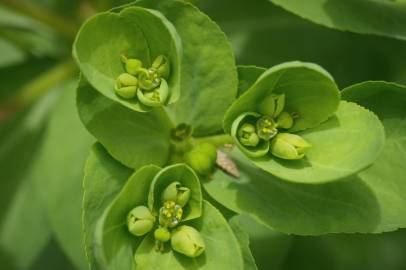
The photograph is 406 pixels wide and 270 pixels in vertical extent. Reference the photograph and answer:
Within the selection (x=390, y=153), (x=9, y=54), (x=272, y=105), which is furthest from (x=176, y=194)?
(x=9, y=54)

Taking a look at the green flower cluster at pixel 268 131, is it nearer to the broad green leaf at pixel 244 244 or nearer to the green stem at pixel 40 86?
the broad green leaf at pixel 244 244

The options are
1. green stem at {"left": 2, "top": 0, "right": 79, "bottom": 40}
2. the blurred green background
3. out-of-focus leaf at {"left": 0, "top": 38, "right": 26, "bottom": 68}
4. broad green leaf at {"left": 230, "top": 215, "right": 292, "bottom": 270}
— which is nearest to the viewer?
broad green leaf at {"left": 230, "top": 215, "right": 292, "bottom": 270}

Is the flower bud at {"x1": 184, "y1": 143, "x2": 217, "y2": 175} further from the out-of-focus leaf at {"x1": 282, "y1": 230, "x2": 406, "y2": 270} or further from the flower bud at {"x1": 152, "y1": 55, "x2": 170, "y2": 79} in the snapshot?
the out-of-focus leaf at {"x1": 282, "y1": 230, "x2": 406, "y2": 270}

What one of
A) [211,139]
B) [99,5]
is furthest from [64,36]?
[211,139]

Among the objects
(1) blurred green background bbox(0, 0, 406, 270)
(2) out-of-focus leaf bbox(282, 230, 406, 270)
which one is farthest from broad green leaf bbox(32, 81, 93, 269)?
(2) out-of-focus leaf bbox(282, 230, 406, 270)

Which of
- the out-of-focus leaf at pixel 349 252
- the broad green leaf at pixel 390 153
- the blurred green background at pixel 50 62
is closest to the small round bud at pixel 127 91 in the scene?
the broad green leaf at pixel 390 153

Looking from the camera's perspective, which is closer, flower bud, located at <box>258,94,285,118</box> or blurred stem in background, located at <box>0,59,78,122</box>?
flower bud, located at <box>258,94,285,118</box>

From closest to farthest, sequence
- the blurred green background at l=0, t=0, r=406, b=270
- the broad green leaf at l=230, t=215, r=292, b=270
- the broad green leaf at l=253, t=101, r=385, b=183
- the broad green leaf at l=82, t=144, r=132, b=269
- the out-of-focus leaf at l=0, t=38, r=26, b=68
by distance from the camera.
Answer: the broad green leaf at l=253, t=101, r=385, b=183 → the broad green leaf at l=82, t=144, r=132, b=269 → the broad green leaf at l=230, t=215, r=292, b=270 → the blurred green background at l=0, t=0, r=406, b=270 → the out-of-focus leaf at l=0, t=38, r=26, b=68
